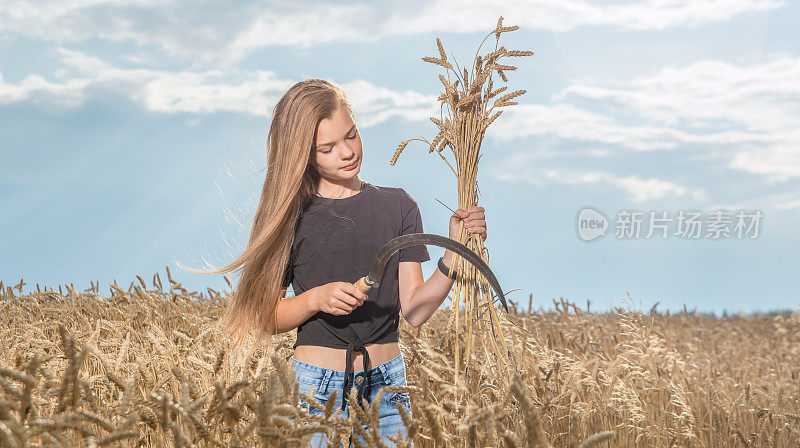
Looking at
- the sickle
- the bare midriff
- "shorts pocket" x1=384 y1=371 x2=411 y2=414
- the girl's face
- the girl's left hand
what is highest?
the girl's face

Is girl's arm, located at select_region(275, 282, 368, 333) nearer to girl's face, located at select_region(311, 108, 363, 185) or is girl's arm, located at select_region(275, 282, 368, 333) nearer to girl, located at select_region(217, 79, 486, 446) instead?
girl, located at select_region(217, 79, 486, 446)

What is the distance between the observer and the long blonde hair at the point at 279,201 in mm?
3055

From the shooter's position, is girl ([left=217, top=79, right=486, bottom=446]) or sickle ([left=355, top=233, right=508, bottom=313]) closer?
sickle ([left=355, top=233, right=508, bottom=313])

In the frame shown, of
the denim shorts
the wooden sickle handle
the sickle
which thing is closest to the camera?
the sickle

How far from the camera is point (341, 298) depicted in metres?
2.61

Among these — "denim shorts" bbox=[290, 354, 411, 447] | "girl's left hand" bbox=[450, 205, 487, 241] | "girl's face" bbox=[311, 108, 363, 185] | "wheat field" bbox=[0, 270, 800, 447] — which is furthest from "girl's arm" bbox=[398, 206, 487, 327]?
"girl's face" bbox=[311, 108, 363, 185]

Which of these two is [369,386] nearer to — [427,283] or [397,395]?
[397,395]

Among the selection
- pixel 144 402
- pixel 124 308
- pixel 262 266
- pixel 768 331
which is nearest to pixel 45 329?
pixel 124 308

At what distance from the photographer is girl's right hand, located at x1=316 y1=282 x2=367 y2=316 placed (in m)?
2.59

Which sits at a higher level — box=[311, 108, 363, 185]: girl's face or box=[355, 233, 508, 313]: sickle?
box=[311, 108, 363, 185]: girl's face

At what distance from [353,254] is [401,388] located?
3.42 feet

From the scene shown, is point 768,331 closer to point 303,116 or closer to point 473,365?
point 473,365

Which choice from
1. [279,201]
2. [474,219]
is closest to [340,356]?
[279,201]

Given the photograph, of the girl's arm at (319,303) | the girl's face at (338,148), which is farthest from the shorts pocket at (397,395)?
the girl's face at (338,148)
